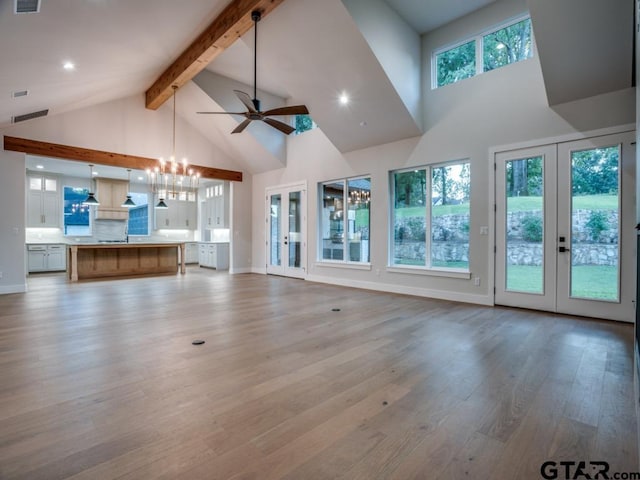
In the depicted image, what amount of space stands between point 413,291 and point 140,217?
34.5 feet

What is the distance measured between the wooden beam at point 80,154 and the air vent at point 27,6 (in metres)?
4.81

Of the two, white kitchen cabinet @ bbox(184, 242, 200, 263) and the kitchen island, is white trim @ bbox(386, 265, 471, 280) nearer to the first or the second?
the kitchen island

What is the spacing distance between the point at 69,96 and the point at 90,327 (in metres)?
4.38

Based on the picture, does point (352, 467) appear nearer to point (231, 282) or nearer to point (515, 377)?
point (515, 377)

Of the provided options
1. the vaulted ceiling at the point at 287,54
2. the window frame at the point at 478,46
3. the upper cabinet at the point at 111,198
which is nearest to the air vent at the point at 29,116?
the vaulted ceiling at the point at 287,54

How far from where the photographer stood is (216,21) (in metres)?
4.89

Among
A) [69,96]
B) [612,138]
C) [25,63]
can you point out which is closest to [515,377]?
[612,138]

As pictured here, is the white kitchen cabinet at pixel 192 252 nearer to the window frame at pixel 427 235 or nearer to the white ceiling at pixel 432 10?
the window frame at pixel 427 235

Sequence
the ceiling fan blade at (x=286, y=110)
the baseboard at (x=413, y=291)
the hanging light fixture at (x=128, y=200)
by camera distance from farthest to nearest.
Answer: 1. the hanging light fixture at (x=128, y=200)
2. the baseboard at (x=413, y=291)
3. the ceiling fan blade at (x=286, y=110)

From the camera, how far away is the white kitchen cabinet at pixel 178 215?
38.8 feet

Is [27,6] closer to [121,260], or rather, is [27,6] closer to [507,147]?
[507,147]

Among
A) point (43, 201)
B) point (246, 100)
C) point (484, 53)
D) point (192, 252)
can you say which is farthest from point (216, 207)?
point (484, 53)

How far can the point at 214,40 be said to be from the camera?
4.96m

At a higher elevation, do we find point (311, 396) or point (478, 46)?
point (478, 46)
